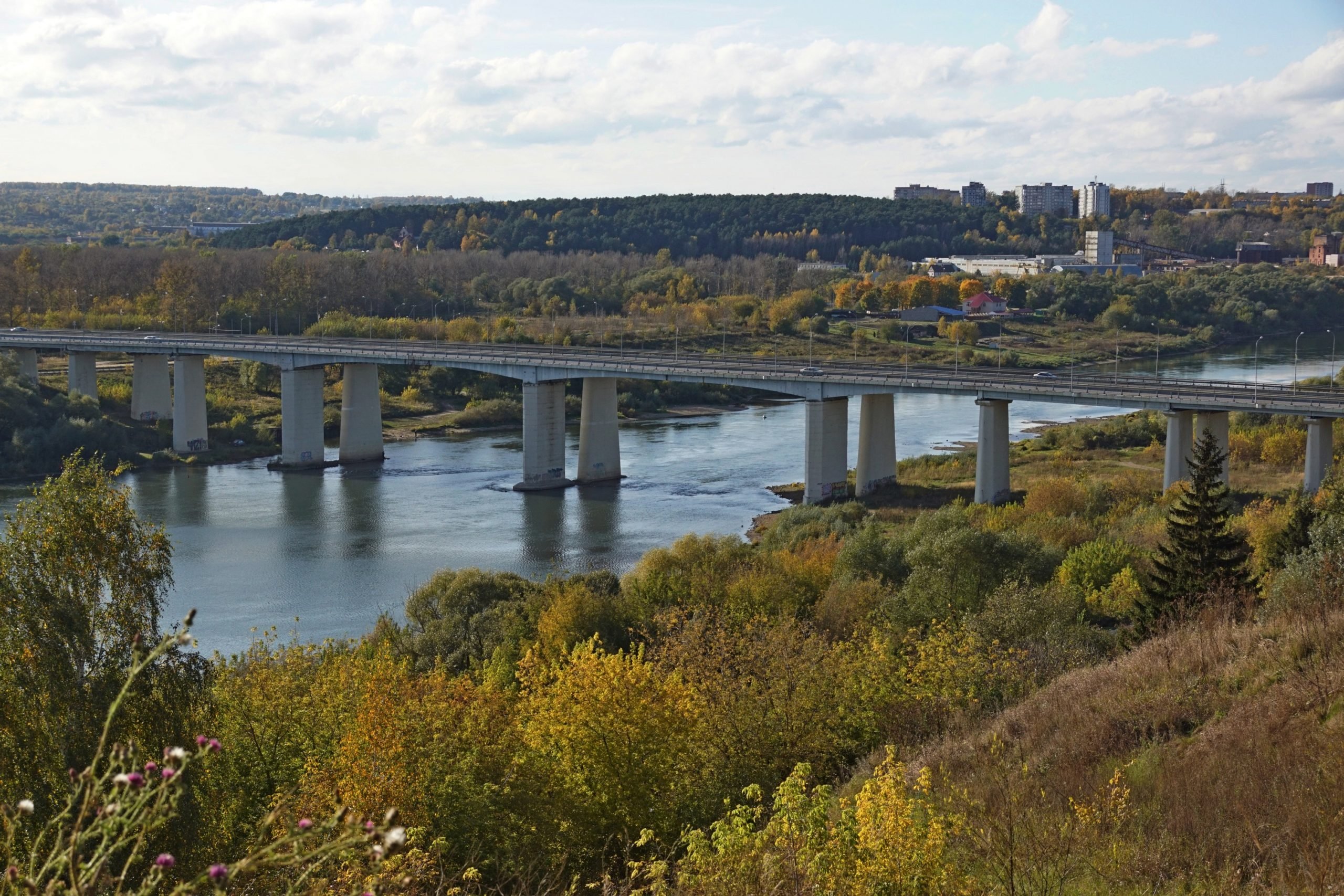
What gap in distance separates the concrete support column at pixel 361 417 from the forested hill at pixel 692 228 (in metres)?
75.8

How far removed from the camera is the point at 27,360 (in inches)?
2542

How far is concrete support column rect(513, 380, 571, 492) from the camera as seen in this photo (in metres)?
50.8

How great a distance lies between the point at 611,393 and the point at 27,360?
28878 mm

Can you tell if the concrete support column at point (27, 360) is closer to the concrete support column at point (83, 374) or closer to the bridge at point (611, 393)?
the bridge at point (611, 393)

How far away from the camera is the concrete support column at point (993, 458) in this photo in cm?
4322

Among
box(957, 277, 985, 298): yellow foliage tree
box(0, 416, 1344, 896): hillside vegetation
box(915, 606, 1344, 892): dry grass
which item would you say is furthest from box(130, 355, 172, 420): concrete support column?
box(957, 277, 985, 298): yellow foliage tree

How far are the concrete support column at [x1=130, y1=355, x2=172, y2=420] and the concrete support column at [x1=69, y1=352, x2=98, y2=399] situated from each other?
1.92m

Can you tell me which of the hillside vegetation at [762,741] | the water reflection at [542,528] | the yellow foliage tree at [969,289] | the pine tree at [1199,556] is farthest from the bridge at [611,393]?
the yellow foliage tree at [969,289]

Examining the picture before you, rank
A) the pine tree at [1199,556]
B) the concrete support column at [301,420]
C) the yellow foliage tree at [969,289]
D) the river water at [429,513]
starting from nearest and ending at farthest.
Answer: the pine tree at [1199,556], the river water at [429,513], the concrete support column at [301,420], the yellow foliage tree at [969,289]

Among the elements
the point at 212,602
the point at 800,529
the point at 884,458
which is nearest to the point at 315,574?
the point at 212,602

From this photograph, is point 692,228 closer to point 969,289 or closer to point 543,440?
point 969,289

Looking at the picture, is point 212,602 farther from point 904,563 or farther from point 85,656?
point 85,656

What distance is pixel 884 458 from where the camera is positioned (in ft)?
155

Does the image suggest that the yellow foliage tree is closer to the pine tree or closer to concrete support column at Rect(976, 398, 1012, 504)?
concrete support column at Rect(976, 398, 1012, 504)
